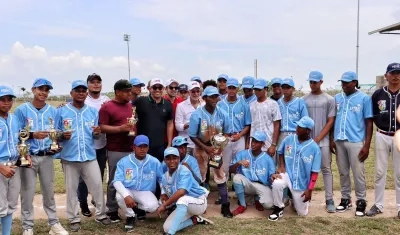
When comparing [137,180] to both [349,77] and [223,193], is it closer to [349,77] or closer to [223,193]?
[223,193]

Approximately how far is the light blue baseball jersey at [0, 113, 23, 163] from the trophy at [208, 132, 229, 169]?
2469 mm

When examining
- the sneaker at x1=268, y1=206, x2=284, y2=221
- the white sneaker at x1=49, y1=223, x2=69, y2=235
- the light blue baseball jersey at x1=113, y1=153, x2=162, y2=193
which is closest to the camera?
the white sneaker at x1=49, y1=223, x2=69, y2=235

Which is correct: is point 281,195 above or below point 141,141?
below

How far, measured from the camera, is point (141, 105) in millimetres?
5418

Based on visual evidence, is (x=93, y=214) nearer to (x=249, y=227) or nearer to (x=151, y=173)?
(x=151, y=173)

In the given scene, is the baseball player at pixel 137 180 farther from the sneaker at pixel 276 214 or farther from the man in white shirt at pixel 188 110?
the sneaker at pixel 276 214

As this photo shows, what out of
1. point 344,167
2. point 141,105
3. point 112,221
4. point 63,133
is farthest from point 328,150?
point 63,133

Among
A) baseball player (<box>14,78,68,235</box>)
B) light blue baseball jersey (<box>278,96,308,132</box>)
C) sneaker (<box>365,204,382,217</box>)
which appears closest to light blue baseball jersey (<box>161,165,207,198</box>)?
baseball player (<box>14,78,68,235</box>)

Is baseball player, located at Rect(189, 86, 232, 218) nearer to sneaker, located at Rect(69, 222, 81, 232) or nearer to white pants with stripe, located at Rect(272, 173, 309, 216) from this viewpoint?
white pants with stripe, located at Rect(272, 173, 309, 216)

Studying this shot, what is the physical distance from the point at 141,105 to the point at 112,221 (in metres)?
1.61

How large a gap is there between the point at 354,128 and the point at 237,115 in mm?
1651

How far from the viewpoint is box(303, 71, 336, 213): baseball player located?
5.57 m

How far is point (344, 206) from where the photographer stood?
18.5ft

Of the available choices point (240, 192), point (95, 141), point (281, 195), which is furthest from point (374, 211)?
point (95, 141)
